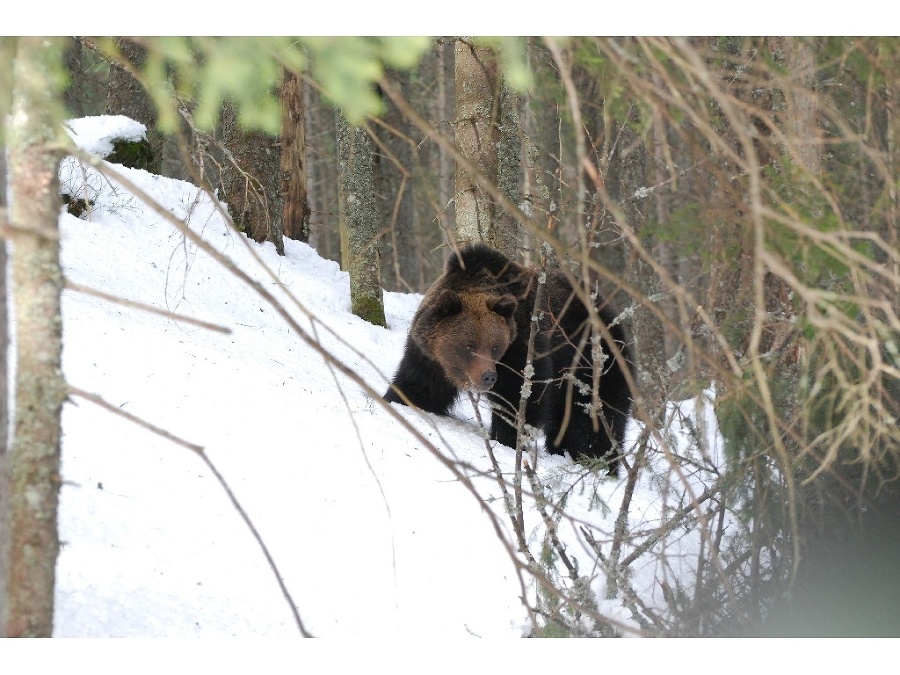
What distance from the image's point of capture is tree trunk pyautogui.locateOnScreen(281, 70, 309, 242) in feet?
34.9

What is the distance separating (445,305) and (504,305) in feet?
1.32

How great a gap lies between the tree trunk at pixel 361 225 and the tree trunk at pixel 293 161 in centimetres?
170

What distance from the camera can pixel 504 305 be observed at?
6.11 metres

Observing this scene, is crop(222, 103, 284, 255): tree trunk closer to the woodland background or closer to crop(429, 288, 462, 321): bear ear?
crop(429, 288, 462, 321): bear ear

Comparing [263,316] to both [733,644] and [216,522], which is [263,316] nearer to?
[216,522]

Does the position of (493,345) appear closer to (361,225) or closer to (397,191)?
(361,225)

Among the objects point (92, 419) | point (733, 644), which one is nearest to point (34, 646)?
point (92, 419)

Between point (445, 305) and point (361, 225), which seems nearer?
point (445, 305)

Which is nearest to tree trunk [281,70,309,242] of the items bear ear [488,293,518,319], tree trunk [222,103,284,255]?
tree trunk [222,103,284,255]

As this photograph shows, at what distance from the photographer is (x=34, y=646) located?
2.67 m

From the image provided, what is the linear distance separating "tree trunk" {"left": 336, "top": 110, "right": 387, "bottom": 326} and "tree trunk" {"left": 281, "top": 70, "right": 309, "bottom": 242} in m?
1.70

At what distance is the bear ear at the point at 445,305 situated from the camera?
609cm

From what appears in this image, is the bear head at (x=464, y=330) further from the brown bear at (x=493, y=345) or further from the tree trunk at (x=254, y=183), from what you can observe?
the tree trunk at (x=254, y=183)

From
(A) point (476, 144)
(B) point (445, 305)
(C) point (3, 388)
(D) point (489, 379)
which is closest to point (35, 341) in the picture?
(C) point (3, 388)
